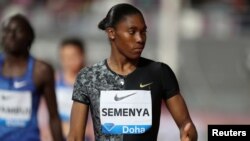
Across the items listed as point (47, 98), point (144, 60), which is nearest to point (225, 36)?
point (47, 98)

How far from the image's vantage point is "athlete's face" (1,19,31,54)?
7301mm

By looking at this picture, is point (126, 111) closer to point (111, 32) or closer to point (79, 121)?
point (79, 121)

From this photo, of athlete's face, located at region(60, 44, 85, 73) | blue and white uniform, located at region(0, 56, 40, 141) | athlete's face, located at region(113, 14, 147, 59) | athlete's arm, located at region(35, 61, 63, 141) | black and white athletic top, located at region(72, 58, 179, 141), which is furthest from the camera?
athlete's face, located at region(60, 44, 85, 73)

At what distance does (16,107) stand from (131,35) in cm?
242

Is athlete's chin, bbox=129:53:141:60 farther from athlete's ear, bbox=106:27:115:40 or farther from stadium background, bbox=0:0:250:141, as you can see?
stadium background, bbox=0:0:250:141

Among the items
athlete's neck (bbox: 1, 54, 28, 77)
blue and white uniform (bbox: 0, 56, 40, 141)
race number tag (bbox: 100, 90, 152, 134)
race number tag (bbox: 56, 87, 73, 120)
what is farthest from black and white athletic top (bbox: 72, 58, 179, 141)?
race number tag (bbox: 56, 87, 73, 120)

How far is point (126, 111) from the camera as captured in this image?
5234 millimetres

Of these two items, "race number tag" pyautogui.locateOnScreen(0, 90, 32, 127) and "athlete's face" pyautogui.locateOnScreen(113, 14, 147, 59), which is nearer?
"athlete's face" pyautogui.locateOnScreen(113, 14, 147, 59)

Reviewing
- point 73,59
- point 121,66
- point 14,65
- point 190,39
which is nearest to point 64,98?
point 73,59

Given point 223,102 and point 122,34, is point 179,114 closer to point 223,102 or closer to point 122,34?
point 122,34

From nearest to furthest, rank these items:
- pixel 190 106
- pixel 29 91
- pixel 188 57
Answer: pixel 29 91, pixel 190 106, pixel 188 57

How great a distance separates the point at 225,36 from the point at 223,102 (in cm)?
162

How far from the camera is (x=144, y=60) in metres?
5.30

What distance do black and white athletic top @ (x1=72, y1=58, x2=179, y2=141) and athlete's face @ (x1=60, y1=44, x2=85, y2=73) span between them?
4.39 m
